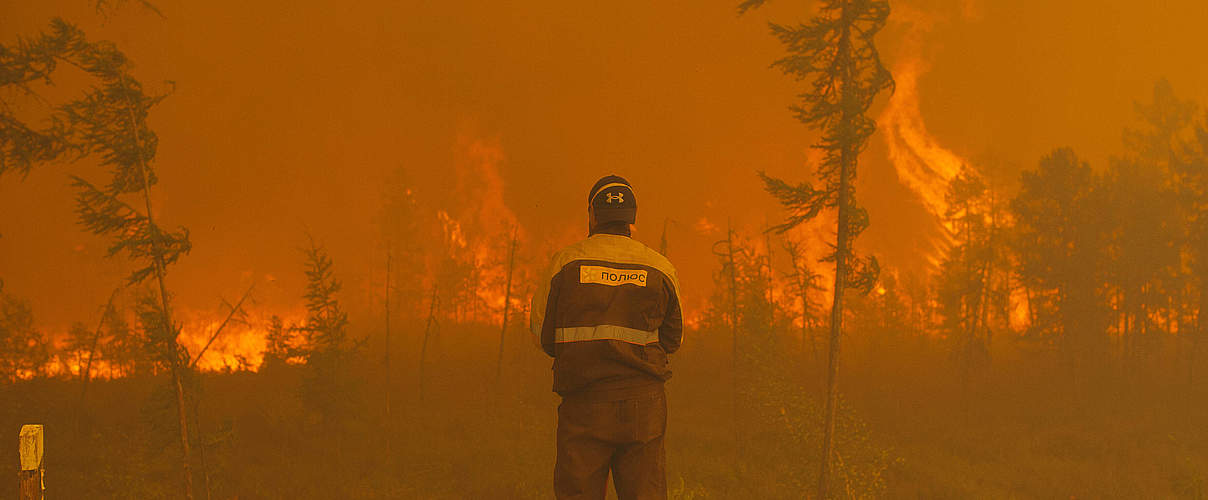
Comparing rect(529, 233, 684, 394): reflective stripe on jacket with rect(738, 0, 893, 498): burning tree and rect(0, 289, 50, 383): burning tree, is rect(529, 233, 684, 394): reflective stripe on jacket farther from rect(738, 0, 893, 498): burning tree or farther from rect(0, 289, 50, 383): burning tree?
rect(0, 289, 50, 383): burning tree

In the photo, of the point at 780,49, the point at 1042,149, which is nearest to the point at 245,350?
the point at 780,49

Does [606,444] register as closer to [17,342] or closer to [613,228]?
[613,228]

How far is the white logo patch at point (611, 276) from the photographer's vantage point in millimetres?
4465

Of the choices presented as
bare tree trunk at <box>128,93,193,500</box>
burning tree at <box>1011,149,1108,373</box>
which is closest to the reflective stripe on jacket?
bare tree trunk at <box>128,93,193,500</box>

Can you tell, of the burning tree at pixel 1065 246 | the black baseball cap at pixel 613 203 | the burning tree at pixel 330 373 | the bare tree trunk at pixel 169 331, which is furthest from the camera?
the burning tree at pixel 1065 246

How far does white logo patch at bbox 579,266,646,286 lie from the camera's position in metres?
4.46

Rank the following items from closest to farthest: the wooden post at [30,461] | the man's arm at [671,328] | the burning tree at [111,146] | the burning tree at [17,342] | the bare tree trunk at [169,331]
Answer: the man's arm at [671,328] → the wooden post at [30,461] → the burning tree at [111,146] → the bare tree trunk at [169,331] → the burning tree at [17,342]

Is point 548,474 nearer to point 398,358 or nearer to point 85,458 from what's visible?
point 85,458

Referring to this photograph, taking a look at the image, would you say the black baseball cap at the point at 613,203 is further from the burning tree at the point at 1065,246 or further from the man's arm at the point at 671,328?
the burning tree at the point at 1065,246

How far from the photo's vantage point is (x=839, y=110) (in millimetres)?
15125

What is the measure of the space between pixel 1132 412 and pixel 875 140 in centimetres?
6262

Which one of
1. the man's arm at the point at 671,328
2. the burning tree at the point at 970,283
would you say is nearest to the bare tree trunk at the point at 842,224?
the man's arm at the point at 671,328

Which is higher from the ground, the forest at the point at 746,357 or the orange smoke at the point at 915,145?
the orange smoke at the point at 915,145

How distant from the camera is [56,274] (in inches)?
3041
